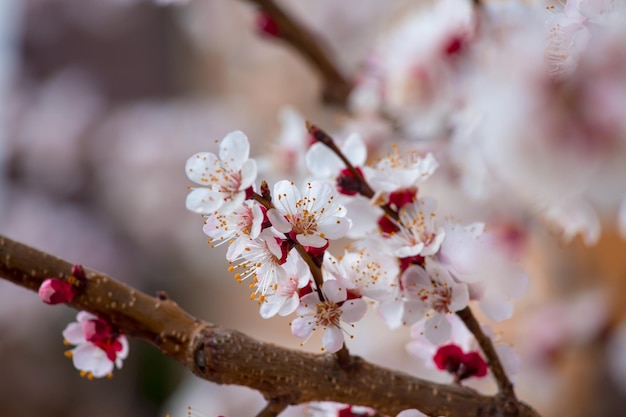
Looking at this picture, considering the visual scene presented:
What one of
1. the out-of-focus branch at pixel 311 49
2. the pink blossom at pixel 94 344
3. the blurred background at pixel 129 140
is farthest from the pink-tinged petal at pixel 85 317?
the blurred background at pixel 129 140

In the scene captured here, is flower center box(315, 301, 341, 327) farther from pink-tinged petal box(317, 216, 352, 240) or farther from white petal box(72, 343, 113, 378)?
white petal box(72, 343, 113, 378)

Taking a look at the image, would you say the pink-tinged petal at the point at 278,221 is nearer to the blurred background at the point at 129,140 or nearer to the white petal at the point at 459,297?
the white petal at the point at 459,297

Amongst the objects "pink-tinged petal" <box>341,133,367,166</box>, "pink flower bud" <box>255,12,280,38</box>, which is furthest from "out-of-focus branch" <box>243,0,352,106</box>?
"pink-tinged petal" <box>341,133,367,166</box>

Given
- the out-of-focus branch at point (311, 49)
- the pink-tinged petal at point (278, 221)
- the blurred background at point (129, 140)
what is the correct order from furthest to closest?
1. the blurred background at point (129, 140)
2. the out-of-focus branch at point (311, 49)
3. the pink-tinged petal at point (278, 221)

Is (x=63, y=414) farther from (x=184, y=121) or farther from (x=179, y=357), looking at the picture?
(x=179, y=357)

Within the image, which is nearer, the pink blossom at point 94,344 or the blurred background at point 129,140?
the pink blossom at point 94,344

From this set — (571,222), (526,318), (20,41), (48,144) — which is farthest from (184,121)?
(571,222)

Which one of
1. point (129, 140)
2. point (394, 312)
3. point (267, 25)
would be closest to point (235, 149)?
point (394, 312)

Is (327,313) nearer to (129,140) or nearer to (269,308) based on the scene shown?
(269,308)
